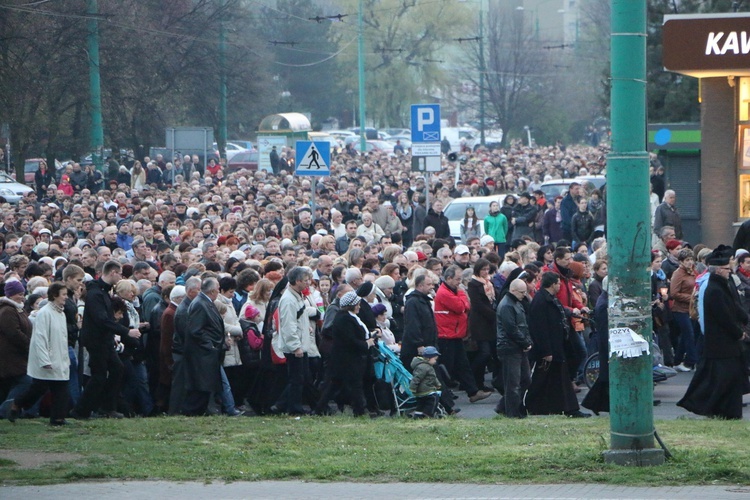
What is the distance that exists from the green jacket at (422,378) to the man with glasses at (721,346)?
2.74 m

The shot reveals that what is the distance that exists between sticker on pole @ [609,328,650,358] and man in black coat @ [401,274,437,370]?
Answer: 4.25 m

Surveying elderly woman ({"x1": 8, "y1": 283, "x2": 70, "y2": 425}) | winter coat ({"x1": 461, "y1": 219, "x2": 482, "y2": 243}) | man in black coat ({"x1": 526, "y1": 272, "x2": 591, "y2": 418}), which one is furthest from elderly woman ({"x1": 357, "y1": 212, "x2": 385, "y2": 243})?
elderly woman ({"x1": 8, "y1": 283, "x2": 70, "y2": 425})

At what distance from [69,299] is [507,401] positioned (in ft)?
15.5

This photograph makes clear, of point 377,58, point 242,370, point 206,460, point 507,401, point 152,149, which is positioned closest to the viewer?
point 206,460

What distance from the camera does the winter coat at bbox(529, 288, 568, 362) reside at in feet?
41.6

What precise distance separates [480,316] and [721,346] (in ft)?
12.3

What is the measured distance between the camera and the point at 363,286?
13312 millimetres

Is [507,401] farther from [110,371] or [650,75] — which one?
[650,75]

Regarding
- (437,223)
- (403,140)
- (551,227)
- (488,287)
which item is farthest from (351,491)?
(403,140)

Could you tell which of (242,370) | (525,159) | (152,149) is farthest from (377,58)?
(242,370)

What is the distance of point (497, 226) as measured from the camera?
2541cm

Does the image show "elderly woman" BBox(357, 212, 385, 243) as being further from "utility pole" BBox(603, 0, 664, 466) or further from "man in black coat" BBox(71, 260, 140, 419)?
"utility pole" BBox(603, 0, 664, 466)

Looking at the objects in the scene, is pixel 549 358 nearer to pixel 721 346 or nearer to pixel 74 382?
pixel 721 346

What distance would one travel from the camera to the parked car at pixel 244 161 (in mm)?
56219
